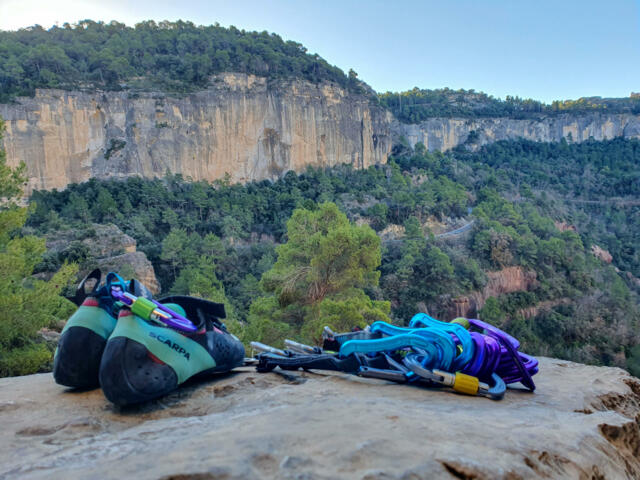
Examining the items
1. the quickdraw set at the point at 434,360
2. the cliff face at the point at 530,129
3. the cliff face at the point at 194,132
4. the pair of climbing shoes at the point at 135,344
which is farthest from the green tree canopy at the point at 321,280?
the cliff face at the point at 530,129

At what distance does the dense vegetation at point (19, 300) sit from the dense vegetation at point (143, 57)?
32.2 metres

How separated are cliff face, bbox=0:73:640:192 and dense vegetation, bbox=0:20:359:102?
5.42ft

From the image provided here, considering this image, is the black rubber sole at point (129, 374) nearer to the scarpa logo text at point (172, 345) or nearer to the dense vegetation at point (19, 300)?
the scarpa logo text at point (172, 345)

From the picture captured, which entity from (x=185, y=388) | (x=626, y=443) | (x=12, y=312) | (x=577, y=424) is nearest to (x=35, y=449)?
(x=185, y=388)

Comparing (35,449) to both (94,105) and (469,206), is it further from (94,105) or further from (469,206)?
(469,206)

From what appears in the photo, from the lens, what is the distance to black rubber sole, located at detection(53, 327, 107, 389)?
223cm

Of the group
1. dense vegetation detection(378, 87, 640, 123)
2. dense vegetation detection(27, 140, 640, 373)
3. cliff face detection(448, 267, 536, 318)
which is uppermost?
dense vegetation detection(378, 87, 640, 123)

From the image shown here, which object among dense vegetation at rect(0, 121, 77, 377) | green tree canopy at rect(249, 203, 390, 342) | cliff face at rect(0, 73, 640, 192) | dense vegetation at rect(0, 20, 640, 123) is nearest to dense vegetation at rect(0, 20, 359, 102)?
dense vegetation at rect(0, 20, 640, 123)

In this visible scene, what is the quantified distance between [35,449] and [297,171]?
43426 mm

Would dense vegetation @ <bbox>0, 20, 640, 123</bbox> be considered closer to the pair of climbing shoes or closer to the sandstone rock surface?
the pair of climbing shoes

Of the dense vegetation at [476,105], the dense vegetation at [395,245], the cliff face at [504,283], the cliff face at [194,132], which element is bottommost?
the cliff face at [504,283]

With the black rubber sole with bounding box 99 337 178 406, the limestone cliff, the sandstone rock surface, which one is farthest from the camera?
the limestone cliff

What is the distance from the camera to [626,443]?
1763 mm

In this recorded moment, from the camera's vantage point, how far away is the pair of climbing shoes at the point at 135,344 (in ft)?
6.44
